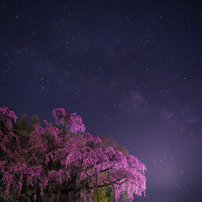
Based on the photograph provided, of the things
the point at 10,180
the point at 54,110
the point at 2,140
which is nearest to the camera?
the point at 10,180

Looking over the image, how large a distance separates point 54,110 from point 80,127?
7.77 feet

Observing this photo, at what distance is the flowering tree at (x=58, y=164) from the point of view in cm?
878

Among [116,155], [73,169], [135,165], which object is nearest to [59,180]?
[73,169]

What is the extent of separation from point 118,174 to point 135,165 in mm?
1458

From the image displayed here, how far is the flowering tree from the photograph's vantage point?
346 inches

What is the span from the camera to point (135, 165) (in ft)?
37.7

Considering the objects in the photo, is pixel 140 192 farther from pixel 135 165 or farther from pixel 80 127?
pixel 80 127

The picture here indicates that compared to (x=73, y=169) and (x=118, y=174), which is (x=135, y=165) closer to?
(x=118, y=174)

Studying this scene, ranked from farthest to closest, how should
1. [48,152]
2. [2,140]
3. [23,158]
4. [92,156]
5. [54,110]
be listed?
[54,110], [48,152], [23,158], [92,156], [2,140]

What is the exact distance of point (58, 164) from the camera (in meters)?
11.6

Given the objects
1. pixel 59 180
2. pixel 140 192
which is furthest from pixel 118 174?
pixel 59 180

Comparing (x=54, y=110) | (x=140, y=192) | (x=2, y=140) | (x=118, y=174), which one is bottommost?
(x=140, y=192)

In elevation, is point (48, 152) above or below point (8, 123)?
below

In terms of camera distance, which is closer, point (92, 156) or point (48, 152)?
point (92, 156)
